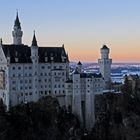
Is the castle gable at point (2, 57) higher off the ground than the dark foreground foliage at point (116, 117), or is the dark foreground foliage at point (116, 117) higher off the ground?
the castle gable at point (2, 57)

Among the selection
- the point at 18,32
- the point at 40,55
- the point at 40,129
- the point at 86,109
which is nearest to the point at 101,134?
the point at 86,109

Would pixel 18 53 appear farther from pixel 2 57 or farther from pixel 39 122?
pixel 39 122

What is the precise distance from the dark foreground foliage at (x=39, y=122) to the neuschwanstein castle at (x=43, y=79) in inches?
84.5

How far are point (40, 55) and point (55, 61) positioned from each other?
2709 millimetres

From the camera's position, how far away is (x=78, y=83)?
7312cm

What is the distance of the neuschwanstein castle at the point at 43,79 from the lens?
70188 millimetres

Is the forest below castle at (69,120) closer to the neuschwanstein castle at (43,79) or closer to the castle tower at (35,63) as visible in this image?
the neuschwanstein castle at (43,79)

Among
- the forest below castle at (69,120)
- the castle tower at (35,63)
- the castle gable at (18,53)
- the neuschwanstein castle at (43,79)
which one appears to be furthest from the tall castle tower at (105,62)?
the castle gable at (18,53)

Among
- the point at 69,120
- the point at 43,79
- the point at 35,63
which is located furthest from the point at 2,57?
the point at 69,120

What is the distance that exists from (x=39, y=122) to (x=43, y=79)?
854 cm

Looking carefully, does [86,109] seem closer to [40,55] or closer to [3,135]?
[40,55]

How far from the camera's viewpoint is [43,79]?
7306cm

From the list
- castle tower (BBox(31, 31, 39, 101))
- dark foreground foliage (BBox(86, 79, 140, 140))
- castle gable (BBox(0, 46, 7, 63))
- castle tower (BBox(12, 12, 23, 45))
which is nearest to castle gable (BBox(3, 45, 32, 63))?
castle gable (BBox(0, 46, 7, 63))

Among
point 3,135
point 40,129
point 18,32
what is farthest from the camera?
point 18,32
